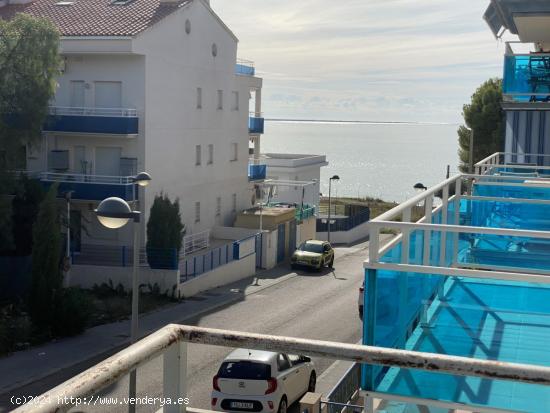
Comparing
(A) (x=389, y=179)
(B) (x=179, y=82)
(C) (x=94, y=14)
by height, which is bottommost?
(A) (x=389, y=179)

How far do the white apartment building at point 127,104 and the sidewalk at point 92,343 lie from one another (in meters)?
4.92

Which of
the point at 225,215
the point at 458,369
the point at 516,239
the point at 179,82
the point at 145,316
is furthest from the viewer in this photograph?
the point at 225,215

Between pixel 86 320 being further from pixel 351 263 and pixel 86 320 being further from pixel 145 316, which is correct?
pixel 351 263

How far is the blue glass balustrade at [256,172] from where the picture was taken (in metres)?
47.0

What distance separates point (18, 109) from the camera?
90.5 ft

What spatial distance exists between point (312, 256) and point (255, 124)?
10565mm

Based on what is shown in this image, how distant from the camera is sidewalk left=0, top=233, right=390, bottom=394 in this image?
66.4 feet

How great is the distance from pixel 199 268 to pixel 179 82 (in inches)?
355

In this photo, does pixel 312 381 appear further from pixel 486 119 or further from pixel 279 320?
pixel 486 119

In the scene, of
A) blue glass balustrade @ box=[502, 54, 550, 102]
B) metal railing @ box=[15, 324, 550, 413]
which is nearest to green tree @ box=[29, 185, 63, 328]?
blue glass balustrade @ box=[502, 54, 550, 102]

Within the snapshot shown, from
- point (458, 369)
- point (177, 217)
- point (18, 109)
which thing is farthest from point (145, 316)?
point (458, 369)

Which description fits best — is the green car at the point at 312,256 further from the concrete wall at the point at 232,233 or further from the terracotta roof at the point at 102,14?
the terracotta roof at the point at 102,14

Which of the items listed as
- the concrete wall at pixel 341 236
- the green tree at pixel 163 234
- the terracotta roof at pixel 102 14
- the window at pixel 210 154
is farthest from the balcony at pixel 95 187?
the concrete wall at pixel 341 236

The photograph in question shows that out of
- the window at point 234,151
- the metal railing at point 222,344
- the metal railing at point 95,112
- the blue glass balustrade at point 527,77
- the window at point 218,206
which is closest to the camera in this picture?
the metal railing at point 222,344
